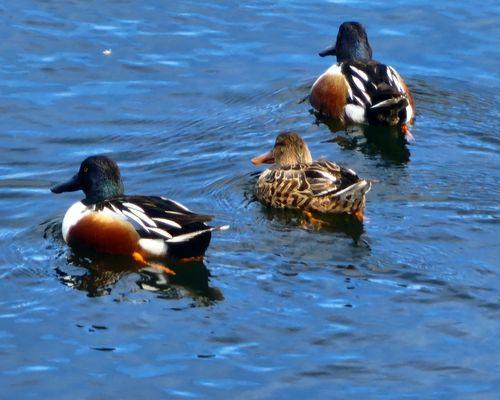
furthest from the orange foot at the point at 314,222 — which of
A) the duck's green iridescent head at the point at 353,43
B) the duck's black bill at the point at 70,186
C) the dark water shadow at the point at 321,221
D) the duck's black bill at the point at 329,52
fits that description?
the duck's black bill at the point at 329,52

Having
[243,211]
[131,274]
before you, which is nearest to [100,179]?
[131,274]

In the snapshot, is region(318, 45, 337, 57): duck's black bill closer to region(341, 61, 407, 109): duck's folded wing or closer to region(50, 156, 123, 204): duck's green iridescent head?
region(341, 61, 407, 109): duck's folded wing

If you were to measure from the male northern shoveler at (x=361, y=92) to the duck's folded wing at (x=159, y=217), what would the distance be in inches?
162

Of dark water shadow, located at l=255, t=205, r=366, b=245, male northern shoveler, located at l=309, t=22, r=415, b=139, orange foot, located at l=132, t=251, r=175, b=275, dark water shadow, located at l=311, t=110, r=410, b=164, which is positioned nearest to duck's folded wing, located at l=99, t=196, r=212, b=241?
orange foot, located at l=132, t=251, r=175, b=275

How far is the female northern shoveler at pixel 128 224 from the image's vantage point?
1173 cm

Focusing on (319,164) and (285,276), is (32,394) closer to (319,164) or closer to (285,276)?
(285,276)

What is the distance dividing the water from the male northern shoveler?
28 centimetres

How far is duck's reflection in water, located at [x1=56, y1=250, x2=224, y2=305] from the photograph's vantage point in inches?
439

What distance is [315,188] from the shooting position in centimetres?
1278

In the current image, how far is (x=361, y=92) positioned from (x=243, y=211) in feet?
11.5

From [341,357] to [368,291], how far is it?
3.87ft

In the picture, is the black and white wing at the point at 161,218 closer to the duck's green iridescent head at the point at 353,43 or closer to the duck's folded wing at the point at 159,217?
the duck's folded wing at the point at 159,217

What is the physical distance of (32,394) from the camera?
31.2ft

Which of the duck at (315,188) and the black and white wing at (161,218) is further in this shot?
the duck at (315,188)
